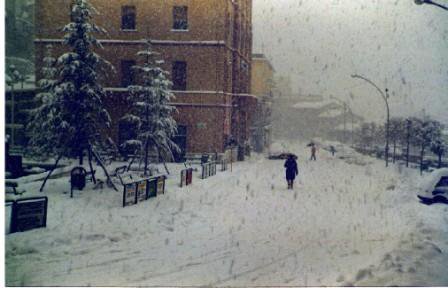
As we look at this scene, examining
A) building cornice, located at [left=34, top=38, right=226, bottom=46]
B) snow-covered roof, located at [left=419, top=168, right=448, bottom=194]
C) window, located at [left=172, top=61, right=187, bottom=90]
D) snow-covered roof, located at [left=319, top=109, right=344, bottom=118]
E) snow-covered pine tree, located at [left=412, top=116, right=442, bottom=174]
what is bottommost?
snow-covered roof, located at [left=419, top=168, right=448, bottom=194]

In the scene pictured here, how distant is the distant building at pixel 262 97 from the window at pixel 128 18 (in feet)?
7.69

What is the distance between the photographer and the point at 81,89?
7.07m

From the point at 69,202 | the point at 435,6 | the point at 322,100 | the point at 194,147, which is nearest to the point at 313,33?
the point at 322,100

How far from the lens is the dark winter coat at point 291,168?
28.2 ft

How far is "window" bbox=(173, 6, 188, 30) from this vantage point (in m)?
7.24

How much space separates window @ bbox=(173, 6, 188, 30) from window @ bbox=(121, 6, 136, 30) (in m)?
0.72

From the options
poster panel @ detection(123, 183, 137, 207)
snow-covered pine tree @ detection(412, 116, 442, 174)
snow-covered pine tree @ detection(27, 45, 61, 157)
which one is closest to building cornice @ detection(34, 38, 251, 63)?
snow-covered pine tree @ detection(27, 45, 61, 157)

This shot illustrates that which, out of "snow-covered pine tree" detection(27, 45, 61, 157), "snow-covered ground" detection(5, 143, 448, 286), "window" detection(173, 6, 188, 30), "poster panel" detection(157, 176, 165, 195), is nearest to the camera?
"snow-covered ground" detection(5, 143, 448, 286)

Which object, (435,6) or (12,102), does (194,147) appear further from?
(435,6)

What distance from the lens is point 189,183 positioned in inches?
365

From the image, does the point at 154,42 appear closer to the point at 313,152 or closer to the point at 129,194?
the point at 129,194

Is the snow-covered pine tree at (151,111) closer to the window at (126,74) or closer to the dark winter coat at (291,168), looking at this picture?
the window at (126,74)

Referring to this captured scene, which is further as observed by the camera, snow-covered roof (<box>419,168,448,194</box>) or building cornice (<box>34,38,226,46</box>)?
snow-covered roof (<box>419,168,448,194</box>)

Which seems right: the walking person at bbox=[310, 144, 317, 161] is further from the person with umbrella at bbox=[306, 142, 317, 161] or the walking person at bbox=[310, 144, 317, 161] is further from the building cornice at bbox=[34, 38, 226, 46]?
A: the building cornice at bbox=[34, 38, 226, 46]
